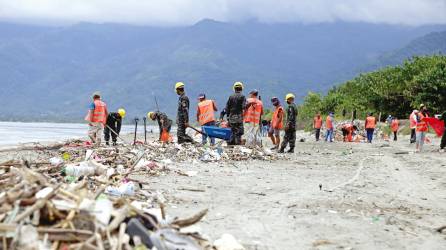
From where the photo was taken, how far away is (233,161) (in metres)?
14.5

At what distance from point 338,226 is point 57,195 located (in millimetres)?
3319

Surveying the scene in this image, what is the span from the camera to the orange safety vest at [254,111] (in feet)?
57.4

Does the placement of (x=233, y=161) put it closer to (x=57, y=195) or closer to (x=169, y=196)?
(x=169, y=196)

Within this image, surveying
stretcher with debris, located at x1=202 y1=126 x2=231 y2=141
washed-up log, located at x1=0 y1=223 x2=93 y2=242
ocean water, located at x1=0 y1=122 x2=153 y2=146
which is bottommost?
ocean water, located at x1=0 y1=122 x2=153 y2=146

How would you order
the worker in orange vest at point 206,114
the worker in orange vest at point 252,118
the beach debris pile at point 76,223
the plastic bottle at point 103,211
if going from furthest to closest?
1. the worker in orange vest at point 252,118
2. the worker in orange vest at point 206,114
3. the plastic bottle at point 103,211
4. the beach debris pile at point 76,223

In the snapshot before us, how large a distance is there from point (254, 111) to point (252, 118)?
0.21 metres

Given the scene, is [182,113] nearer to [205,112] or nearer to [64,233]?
[205,112]

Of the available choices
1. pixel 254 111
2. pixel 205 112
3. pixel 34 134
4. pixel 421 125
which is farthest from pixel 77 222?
pixel 34 134

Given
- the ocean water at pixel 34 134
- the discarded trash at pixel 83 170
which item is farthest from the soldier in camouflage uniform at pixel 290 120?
the ocean water at pixel 34 134

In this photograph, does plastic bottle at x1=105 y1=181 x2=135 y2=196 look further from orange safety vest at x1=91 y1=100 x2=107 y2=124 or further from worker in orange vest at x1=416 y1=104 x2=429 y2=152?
worker in orange vest at x1=416 y1=104 x2=429 y2=152

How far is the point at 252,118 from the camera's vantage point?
17672mm

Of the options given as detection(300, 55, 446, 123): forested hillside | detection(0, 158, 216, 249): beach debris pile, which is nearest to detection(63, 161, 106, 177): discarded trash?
detection(0, 158, 216, 249): beach debris pile

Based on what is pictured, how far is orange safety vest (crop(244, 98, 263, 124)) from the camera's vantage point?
1750 cm

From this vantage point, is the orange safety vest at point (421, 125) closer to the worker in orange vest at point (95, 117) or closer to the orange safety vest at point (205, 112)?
the orange safety vest at point (205, 112)
